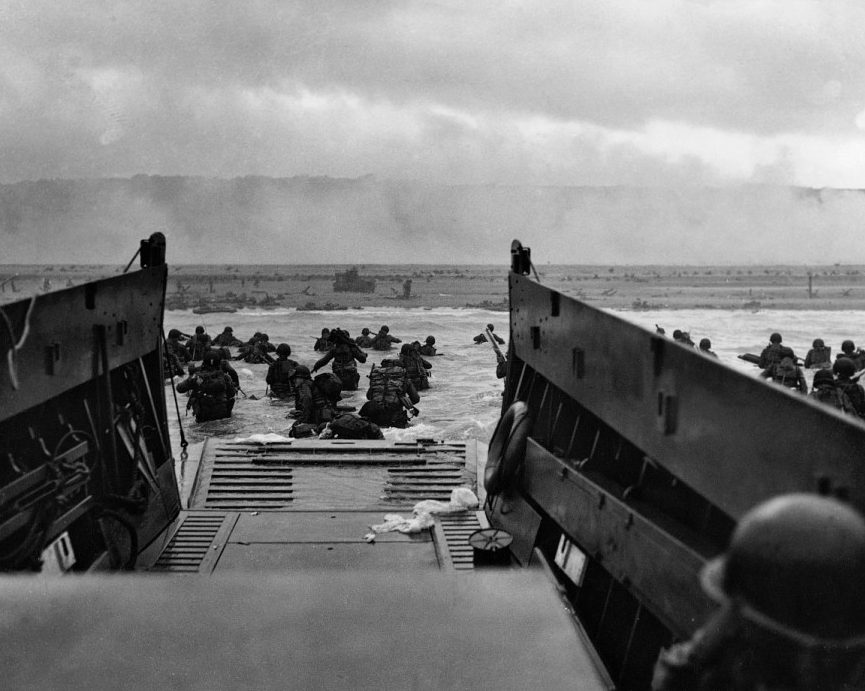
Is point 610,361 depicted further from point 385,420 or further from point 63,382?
point 385,420

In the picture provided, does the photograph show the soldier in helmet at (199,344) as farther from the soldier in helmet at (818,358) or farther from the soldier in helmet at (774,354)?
the soldier in helmet at (818,358)

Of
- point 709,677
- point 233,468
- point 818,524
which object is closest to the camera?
point 818,524

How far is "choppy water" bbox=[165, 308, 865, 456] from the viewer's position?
1317cm

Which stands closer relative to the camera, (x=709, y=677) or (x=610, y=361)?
(x=709, y=677)

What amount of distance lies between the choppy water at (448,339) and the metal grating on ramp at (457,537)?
2111 mm

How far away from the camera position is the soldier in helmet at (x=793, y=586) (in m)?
1.46

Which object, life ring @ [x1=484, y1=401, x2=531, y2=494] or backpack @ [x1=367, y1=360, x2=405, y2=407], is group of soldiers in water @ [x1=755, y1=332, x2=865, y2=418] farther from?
backpack @ [x1=367, y1=360, x2=405, y2=407]

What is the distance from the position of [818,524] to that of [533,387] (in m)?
4.41

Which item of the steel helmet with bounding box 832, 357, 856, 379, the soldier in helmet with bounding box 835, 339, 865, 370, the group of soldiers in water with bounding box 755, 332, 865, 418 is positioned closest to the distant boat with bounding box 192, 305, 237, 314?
the group of soldiers in water with bounding box 755, 332, 865, 418

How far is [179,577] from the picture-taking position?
4.18 m

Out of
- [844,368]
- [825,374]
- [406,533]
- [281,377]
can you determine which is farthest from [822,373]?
[281,377]

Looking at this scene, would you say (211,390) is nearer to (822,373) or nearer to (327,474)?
(327,474)

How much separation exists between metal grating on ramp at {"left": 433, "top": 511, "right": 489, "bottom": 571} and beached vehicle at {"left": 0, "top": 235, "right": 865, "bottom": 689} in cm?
2

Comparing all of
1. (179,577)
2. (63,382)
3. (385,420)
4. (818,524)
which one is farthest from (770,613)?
(385,420)
